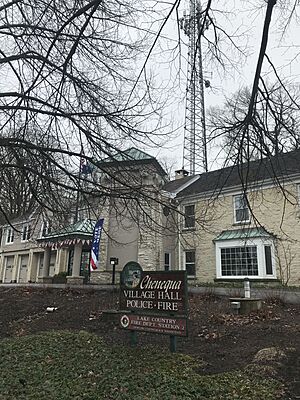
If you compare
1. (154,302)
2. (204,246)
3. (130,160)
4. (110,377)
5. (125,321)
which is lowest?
(110,377)

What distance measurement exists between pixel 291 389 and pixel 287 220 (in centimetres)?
1446

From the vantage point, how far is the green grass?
13.5 feet

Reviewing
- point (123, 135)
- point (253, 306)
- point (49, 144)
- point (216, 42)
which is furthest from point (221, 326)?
point (216, 42)

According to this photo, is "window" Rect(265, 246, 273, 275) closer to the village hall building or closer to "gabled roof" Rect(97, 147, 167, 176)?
the village hall building

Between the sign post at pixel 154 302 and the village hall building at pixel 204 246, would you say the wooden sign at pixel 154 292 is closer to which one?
the sign post at pixel 154 302

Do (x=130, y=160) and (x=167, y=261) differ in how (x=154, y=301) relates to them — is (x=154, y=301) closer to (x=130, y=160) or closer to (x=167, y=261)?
(x=130, y=160)

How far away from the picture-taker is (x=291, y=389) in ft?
13.3

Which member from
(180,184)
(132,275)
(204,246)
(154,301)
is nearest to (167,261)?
(204,246)

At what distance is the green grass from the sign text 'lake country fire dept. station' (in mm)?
426

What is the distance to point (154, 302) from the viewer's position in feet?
20.1

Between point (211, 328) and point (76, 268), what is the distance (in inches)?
586

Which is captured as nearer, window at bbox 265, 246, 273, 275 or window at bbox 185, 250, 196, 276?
window at bbox 265, 246, 273, 275

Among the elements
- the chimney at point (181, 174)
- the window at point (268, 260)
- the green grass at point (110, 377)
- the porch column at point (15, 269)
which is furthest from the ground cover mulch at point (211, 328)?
the porch column at point (15, 269)

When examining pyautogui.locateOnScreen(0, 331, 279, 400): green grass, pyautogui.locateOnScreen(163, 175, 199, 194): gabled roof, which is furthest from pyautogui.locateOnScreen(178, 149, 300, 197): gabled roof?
pyautogui.locateOnScreen(163, 175, 199, 194): gabled roof
